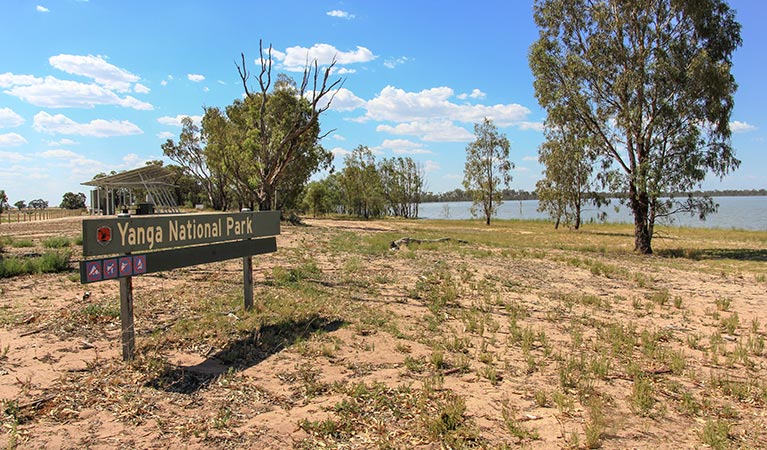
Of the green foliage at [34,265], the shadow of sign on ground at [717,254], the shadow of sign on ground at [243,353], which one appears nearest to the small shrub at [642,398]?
the shadow of sign on ground at [243,353]

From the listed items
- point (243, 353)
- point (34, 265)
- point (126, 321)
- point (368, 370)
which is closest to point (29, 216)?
point (34, 265)

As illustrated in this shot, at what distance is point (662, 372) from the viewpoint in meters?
4.94

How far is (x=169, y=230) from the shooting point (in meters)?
5.01

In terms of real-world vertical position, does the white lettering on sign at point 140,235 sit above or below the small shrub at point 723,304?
above

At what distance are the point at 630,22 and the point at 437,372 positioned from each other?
19933 mm

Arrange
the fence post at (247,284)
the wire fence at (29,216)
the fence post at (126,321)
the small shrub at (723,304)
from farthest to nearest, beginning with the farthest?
1. the wire fence at (29,216)
2. the small shrub at (723,304)
3. the fence post at (247,284)
4. the fence post at (126,321)

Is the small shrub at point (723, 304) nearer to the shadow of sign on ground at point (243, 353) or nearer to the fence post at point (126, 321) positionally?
the shadow of sign on ground at point (243, 353)

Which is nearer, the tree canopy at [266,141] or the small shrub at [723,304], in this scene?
the small shrub at [723,304]

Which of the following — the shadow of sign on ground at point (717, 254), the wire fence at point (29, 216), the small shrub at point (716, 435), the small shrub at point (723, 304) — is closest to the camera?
the small shrub at point (716, 435)

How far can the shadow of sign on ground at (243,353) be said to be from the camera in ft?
13.4

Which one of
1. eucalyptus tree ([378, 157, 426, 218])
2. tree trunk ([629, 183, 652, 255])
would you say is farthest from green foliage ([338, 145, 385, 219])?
tree trunk ([629, 183, 652, 255])

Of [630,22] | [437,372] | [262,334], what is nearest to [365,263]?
[262,334]

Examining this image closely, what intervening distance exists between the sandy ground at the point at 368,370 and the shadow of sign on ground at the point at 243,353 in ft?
0.09

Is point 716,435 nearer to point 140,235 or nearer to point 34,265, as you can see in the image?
point 140,235
